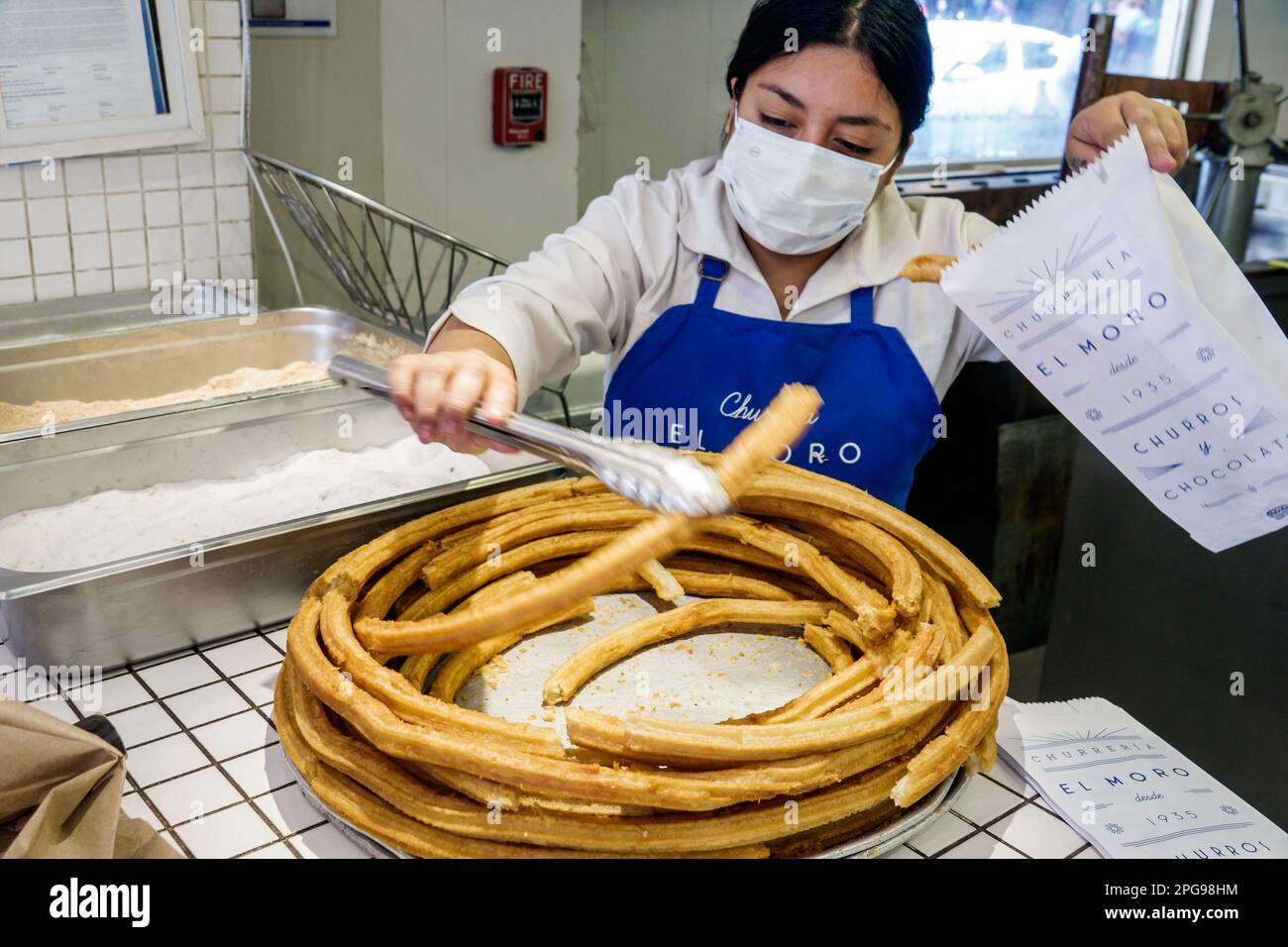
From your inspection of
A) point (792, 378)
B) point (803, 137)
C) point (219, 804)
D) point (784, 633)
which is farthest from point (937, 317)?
point (219, 804)

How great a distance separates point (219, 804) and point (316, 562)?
40 centimetres

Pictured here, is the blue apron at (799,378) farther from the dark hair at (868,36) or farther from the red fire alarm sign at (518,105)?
the red fire alarm sign at (518,105)

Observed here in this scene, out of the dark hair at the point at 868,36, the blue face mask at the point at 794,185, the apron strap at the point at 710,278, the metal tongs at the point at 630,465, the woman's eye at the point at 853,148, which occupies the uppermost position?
the dark hair at the point at 868,36

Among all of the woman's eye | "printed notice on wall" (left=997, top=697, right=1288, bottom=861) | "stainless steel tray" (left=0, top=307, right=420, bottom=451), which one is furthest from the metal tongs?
"stainless steel tray" (left=0, top=307, right=420, bottom=451)

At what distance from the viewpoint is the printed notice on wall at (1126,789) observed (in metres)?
1.07

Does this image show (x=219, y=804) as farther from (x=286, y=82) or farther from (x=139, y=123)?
(x=286, y=82)

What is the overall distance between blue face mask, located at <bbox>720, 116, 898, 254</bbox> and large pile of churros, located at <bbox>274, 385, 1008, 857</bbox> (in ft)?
1.54

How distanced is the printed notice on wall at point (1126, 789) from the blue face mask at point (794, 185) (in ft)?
2.45

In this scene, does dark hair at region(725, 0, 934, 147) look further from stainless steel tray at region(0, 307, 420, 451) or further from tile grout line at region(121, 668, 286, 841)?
tile grout line at region(121, 668, 286, 841)

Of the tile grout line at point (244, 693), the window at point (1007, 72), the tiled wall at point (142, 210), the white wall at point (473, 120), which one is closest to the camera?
the tile grout line at point (244, 693)

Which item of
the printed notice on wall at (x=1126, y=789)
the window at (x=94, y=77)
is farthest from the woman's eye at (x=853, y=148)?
the window at (x=94, y=77)

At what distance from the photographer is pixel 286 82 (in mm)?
2840

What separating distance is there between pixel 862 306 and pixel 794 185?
262 mm

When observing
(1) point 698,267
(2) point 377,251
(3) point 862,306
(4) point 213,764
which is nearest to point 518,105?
(2) point 377,251
